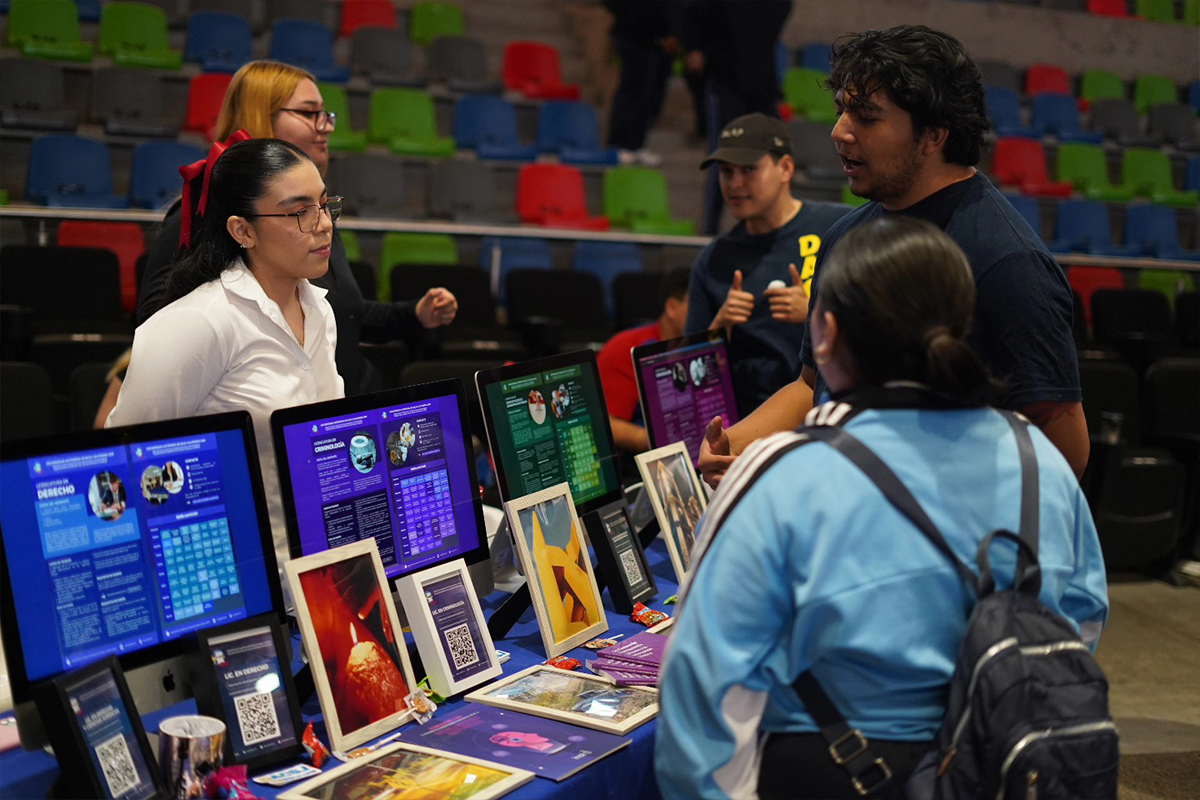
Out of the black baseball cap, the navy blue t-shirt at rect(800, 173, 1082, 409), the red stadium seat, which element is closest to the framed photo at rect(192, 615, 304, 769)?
the navy blue t-shirt at rect(800, 173, 1082, 409)

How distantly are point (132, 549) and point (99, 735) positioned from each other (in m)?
0.23

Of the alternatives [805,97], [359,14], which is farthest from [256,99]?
[805,97]

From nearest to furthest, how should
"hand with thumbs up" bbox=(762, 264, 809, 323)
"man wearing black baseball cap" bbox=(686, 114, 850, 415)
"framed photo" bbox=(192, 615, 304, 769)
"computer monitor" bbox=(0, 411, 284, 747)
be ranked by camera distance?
"computer monitor" bbox=(0, 411, 284, 747) → "framed photo" bbox=(192, 615, 304, 769) → "hand with thumbs up" bbox=(762, 264, 809, 323) → "man wearing black baseball cap" bbox=(686, 114, 850, 415)

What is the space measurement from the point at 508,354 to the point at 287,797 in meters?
4.30

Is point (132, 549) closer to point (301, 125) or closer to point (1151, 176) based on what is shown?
point (301, 125)

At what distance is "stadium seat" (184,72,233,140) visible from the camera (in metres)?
6.99

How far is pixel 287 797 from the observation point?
1.34 metres

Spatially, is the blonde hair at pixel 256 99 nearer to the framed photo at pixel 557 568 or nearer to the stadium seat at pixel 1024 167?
the framed photo at pixel 557 568

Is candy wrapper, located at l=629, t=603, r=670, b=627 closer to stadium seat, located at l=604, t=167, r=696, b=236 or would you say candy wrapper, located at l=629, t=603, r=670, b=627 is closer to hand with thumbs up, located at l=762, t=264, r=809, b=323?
hand with thumbs up, located at l=762, t=264, r=809, b=323

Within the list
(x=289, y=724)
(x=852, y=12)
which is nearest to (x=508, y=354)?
(x=289, y=724)

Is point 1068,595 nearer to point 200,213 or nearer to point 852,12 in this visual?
point 200,213

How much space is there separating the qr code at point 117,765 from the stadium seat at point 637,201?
22.2 ft

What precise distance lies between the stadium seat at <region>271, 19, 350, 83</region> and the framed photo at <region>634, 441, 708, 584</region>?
608 cm

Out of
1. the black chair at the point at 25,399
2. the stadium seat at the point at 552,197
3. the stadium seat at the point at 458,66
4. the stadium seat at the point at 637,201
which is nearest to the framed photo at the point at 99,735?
the black chair at the point at 25,399
